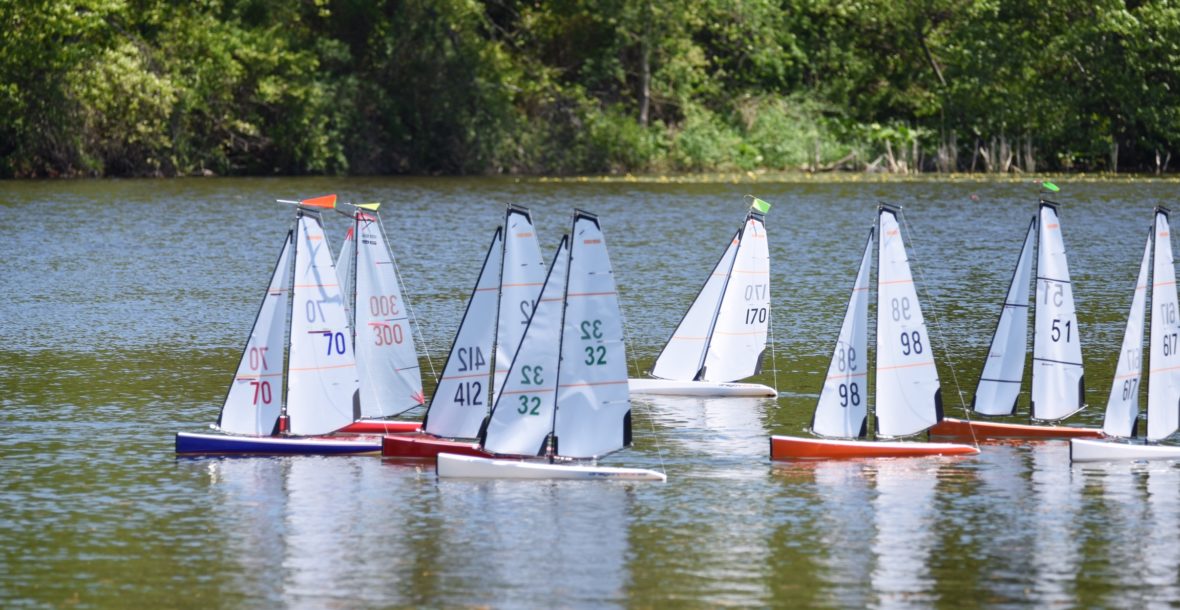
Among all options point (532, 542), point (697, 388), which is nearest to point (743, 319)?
point (697, 388)

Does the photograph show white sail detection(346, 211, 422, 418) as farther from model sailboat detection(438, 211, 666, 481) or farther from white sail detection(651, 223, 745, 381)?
white sail detection(651, 223, 745, 381)

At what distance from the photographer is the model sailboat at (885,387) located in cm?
3262

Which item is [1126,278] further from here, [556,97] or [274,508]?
[556,97]

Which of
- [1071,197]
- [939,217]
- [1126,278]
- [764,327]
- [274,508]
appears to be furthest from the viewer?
[1071,197]

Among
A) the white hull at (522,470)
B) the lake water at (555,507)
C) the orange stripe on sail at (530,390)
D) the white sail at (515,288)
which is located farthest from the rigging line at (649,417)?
the orange stripe on sail at (530,390)

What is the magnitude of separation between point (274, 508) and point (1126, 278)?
128 ft

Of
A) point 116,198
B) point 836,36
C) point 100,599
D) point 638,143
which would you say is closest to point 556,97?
point 638,143

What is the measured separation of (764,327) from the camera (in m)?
41.5

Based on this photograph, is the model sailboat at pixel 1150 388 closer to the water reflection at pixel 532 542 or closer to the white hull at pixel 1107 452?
the white hull at pixel 1107 452

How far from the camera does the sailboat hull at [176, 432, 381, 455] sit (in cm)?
3338

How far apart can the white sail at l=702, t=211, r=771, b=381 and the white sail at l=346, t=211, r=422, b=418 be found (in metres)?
8.64

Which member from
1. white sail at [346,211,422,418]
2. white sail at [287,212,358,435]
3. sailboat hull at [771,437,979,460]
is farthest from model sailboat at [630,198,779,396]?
white sail at [287,212,358,435]

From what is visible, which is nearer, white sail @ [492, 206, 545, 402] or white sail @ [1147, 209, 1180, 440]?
white sail @ [492, 206, 545, 402]

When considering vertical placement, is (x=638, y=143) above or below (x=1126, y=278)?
above
